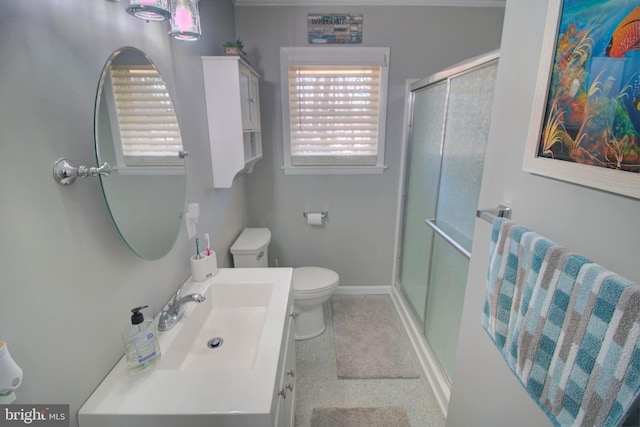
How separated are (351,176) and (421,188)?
602 mm

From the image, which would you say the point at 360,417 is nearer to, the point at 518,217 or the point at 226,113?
the point at 518,217

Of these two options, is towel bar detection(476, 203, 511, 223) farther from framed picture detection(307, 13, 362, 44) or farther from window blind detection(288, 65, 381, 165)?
framed picture detection(307, 13, 362, 44)

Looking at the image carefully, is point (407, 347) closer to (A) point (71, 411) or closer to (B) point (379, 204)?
(B) point (379, 204)

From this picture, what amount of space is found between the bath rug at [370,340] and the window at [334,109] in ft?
3.91

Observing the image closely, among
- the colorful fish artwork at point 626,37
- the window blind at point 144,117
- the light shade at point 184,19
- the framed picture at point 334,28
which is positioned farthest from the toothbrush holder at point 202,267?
the framed picture at point 334,28

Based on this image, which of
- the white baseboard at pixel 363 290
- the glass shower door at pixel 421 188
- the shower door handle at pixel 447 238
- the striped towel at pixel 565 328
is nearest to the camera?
the striped towel at pixel 565 328

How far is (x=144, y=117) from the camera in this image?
101cm

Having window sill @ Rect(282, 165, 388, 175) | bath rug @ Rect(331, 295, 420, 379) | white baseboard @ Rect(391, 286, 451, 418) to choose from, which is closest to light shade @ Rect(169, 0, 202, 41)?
window sill @ Rect(282, 165, 388, 175)

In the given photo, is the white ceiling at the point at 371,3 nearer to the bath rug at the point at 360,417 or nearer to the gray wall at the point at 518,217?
the gray wall at the point at 518,217

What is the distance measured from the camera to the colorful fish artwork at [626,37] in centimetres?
57

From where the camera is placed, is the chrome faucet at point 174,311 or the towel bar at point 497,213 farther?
the chrome faucet at point 174,311

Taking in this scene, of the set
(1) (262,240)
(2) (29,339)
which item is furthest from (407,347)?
(2) (29,339)

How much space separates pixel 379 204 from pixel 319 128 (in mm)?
827

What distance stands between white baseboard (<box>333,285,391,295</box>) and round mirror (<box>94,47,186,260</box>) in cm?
188
